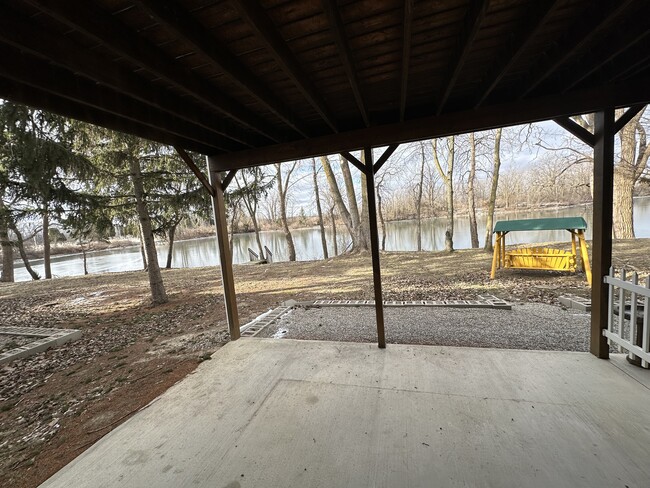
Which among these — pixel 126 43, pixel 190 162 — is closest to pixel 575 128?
pixel 126 43

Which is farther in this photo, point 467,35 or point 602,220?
point 602,220

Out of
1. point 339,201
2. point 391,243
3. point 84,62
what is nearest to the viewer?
point 84,62

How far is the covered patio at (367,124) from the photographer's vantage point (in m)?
1.48

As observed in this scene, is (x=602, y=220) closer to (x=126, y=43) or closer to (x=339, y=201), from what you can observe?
(x=126, y=43)

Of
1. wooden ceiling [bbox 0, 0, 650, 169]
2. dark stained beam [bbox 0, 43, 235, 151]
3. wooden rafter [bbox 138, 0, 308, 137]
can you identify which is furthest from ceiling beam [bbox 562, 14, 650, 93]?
dark stained beam [bbox 0, 43, 235, 151]

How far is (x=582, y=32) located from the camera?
5.29ft

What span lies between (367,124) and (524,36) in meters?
1.41

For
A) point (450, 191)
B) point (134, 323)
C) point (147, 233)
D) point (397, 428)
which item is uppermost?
point (450, 191)

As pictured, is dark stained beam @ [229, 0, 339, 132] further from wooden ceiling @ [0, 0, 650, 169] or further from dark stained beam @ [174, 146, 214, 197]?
dark stained beam @ [174, 146, 214, 197]

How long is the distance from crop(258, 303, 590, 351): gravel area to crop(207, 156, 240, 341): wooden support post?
1.80ft

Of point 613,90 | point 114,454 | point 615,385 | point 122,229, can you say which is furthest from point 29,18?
point 122,229

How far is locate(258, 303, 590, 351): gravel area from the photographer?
11.1 ft

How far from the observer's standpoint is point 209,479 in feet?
5.56

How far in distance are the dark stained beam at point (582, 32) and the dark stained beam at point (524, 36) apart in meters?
0.29
